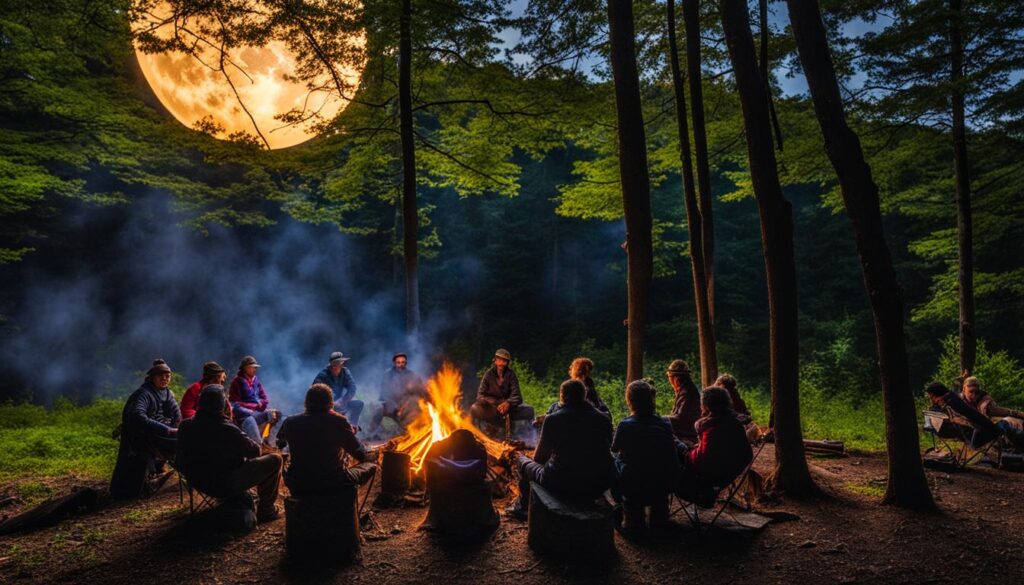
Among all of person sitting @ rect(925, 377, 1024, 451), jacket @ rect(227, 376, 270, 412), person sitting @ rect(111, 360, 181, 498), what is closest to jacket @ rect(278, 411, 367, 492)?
person sitting @ rect(111, 360, 181, 498)

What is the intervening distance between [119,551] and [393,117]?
30.0 feet

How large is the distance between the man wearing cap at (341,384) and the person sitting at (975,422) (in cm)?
928

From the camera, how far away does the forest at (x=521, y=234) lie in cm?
571

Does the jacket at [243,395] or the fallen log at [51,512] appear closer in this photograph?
the fallen log at [51,512]

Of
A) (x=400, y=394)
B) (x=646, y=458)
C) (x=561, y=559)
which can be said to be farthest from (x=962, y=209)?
(x=400, y=394)

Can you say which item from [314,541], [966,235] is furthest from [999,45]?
[314,541]

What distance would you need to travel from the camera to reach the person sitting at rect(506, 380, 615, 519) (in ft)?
15.7

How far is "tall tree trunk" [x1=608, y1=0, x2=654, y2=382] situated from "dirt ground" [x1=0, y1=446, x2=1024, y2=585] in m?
3.11

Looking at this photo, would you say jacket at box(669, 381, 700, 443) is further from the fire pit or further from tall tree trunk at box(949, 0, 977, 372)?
tall tree trunk at box(949, 0, 977, 372)

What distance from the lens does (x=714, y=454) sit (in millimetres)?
5148

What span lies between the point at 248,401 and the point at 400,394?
2.54m

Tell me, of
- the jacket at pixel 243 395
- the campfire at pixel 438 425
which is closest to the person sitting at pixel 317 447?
the campfire at pixel 438 425

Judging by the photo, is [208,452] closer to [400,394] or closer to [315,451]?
[315,451]

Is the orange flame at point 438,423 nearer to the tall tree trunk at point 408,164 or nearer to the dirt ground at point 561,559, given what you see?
the dirt ground at point 561,559
